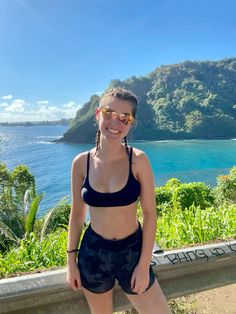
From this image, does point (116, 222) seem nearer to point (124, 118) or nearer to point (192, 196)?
point (124, 118)

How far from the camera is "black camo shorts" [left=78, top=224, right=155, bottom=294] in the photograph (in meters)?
1.81

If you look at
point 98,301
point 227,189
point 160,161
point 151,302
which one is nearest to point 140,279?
point 151,302

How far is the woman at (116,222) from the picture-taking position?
70.1 inches

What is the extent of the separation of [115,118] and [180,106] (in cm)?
10107

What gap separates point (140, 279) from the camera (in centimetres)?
175

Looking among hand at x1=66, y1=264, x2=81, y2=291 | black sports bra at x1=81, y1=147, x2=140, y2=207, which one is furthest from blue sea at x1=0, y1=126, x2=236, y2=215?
black sports bra at x1=81, y1=147, x2=140, y2=207

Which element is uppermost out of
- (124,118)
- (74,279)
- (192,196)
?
(124,118)

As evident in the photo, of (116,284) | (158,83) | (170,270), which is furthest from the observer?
(158,83)

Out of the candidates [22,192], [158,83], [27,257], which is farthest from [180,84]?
[27,257]

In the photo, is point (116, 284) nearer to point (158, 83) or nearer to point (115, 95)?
point (115, 95)

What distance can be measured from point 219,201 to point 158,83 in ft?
340

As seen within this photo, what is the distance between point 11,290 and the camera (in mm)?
1746

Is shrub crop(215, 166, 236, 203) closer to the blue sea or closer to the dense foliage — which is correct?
the blue sea

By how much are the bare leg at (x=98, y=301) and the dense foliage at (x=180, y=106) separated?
257 feet
